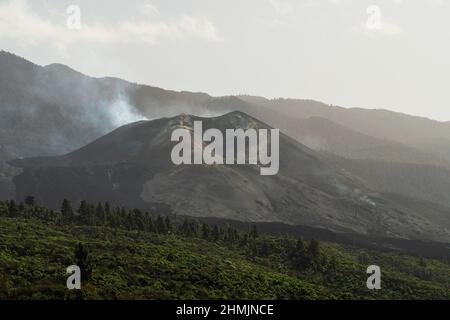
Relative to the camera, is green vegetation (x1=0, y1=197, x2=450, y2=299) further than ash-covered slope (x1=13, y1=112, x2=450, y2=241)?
No

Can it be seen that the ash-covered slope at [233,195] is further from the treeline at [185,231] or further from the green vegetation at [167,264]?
the treeline at [185,231]

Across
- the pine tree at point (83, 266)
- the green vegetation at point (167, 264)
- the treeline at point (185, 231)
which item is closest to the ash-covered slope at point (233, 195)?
the green vegetation at point (167, 264)

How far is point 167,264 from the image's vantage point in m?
56.9

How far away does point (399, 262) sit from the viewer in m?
97.4

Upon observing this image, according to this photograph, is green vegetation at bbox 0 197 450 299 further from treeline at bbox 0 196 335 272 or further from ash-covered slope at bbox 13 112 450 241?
ash-covered slope at bbox 13 112 450 241

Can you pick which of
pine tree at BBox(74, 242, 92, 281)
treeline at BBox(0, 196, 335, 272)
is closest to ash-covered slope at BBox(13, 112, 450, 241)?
treeline at BBox(0, 196, 335, 272)

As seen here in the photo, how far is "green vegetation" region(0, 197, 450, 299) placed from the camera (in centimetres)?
4609

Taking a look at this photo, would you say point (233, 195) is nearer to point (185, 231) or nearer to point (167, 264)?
point (185, 231)

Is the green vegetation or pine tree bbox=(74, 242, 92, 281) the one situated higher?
pine tree bbox=(74, 242, 92, 281)

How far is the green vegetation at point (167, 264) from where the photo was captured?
151 ft

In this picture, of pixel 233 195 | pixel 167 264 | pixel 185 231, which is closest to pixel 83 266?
pixel 167 264

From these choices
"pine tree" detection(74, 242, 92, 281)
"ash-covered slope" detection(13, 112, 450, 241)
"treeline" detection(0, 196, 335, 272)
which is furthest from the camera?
"ash-covered slope" detection(13, 112, 450, 241)
